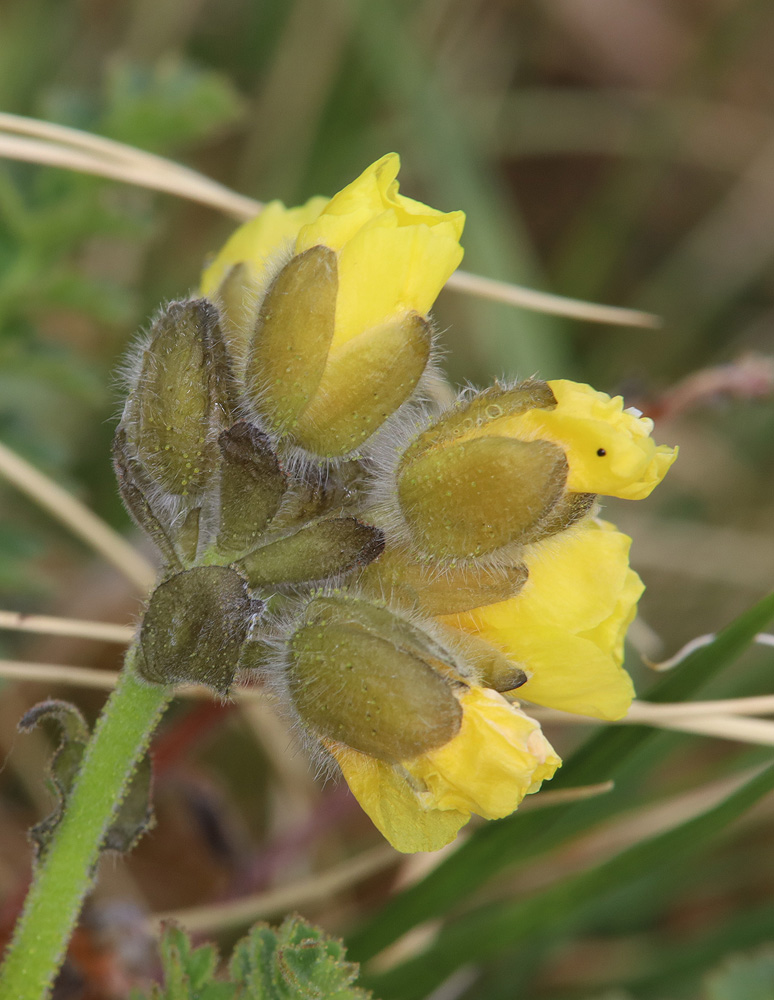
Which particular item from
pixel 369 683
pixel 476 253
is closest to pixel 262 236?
pixel 369 683

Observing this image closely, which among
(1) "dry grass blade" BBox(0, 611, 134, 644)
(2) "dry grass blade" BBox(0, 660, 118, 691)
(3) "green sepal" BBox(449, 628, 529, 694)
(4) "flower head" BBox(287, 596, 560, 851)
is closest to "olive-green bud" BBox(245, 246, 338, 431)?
(4) "flower head" BBox(287, 596, 560, 851)

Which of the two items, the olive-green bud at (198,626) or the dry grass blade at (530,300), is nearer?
the olive-green bud at (198,626)

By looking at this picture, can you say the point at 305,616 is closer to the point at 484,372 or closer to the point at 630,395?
the point at 630,395

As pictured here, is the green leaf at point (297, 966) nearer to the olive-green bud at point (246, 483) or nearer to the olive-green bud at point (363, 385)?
the olive-green bud at point (246, 483)

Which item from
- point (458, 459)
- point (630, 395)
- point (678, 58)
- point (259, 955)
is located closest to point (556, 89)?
point (678, 58)

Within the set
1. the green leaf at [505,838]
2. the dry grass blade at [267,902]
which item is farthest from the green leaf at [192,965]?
the dry grass blade at [267,902]
